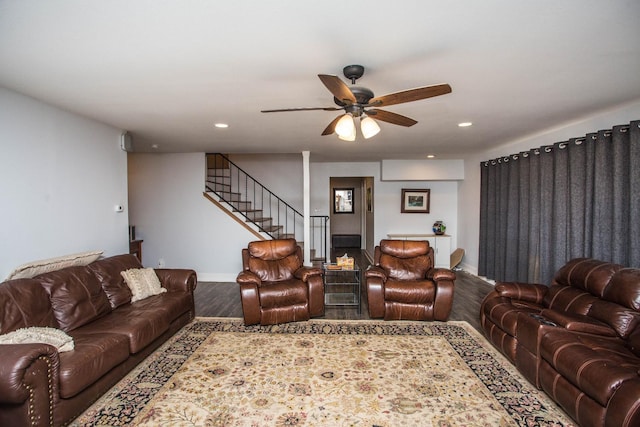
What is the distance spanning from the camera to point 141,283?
338 cm

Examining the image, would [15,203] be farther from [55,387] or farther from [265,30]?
[265,30]

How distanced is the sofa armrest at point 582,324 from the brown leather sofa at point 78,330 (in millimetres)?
3503

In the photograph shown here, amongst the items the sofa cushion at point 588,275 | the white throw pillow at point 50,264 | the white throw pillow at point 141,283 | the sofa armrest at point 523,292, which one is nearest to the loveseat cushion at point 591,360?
→ the sofa cushion at point 588,275

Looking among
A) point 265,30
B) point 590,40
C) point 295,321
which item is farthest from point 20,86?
point 590,40

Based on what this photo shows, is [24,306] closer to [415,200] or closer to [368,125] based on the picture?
[368,125]

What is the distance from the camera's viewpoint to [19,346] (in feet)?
5.79

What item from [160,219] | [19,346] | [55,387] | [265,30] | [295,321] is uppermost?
[265,30]

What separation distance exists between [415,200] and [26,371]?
6992 mm

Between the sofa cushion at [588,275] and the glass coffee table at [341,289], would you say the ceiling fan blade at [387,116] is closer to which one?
the sofa cushion at [588,275]

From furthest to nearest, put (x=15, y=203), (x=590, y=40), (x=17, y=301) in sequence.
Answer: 1. (x=15, y=203)
2. (x=17, y=301)
3. (x=590, y=40)

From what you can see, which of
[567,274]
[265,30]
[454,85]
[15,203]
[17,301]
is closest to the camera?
[265,30]

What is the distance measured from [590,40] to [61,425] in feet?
13.3

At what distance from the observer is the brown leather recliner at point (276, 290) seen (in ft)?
11.7

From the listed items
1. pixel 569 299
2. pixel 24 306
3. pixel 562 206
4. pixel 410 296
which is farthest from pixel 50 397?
pixel 562 206
